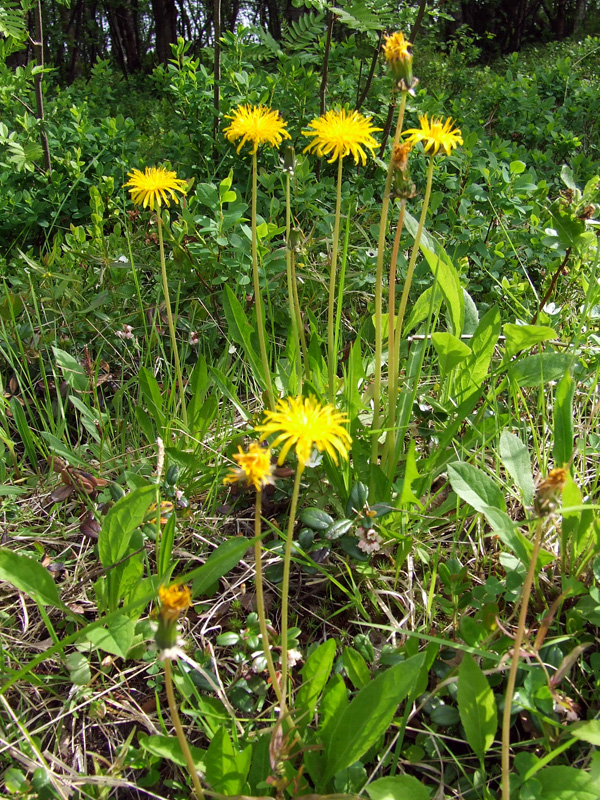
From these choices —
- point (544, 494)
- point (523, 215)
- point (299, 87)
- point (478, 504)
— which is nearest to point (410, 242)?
point (523, 215)

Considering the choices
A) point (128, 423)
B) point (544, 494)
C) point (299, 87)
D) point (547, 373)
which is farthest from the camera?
point (299, 87)

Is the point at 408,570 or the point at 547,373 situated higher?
the point at 547,373

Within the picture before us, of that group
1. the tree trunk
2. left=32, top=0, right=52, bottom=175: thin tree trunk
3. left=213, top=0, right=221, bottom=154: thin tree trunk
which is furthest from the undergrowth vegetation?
the tree trunk

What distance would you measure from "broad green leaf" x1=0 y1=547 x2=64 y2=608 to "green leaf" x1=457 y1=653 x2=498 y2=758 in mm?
819

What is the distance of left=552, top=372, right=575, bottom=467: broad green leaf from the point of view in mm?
1454

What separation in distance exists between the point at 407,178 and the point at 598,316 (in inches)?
48.6

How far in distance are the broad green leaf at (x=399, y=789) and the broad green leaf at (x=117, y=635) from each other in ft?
1.70

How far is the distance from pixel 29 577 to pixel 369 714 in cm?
73

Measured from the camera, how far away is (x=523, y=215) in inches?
109

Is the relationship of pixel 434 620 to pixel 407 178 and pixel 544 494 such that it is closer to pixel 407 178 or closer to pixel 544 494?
pixel 544 494

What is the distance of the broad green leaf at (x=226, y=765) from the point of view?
40.4 inches

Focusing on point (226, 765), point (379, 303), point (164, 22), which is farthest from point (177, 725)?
point (164, 22)

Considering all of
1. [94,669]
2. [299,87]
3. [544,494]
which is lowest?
[94,669]

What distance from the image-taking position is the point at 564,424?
1.47 m
